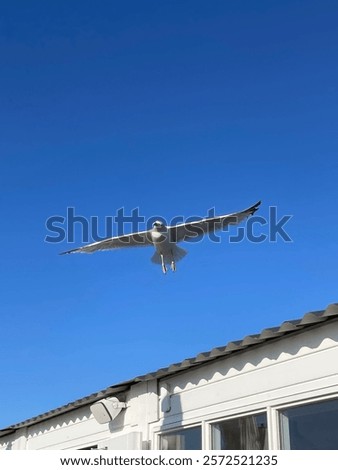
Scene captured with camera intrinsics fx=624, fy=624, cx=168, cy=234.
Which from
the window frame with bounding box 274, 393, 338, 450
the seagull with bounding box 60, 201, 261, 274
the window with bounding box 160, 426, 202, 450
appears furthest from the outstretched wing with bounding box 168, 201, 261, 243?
the window frame with bounding box 274, 393, 338, 450

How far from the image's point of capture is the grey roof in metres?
6.21

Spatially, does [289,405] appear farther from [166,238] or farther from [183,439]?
[166,238]

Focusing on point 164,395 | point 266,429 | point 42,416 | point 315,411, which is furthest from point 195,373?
point 42,416

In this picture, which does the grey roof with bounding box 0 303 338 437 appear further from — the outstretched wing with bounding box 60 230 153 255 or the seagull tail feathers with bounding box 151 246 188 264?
the outstretched wing with bounding box 60 230 153 255

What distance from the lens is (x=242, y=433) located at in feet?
23.2

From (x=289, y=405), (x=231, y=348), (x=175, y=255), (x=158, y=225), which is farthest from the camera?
(x=175, y=255)

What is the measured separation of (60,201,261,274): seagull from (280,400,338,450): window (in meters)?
4.06

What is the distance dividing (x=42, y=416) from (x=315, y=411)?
658cm

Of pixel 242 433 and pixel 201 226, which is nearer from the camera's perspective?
pixel 242 433

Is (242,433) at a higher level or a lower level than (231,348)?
lower

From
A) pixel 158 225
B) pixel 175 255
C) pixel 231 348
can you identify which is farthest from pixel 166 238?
pixel 231 348

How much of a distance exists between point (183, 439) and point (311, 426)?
2305 mm

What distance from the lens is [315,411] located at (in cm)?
625
